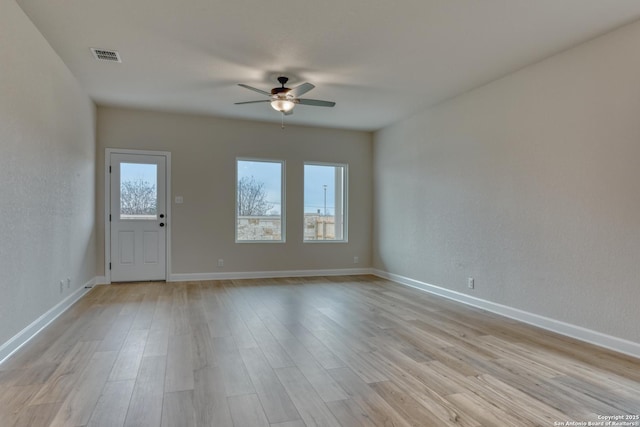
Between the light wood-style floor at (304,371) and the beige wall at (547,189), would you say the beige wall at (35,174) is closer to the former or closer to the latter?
the light wood-style floor at (304,371)

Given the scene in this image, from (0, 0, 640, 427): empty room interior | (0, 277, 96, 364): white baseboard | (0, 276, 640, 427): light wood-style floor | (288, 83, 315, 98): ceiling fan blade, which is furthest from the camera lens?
(288, 83, 315, 98): ceiling fan blade

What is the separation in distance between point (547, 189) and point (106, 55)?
4718mm

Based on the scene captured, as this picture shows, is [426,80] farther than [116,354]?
Yes

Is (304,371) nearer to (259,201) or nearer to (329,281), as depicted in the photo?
(329,281)

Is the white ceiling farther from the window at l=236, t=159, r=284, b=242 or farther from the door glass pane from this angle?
the window at l=236, t=159, r=284, b=242

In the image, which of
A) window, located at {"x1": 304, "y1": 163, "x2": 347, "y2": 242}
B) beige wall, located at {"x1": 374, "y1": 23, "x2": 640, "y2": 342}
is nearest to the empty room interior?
beige wall, located at {"x1": 374, "y1": 23, "x2": 640, "y2": 342}

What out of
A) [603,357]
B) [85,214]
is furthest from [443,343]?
[85,214]

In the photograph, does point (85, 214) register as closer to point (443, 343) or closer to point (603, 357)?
point (443, 343)

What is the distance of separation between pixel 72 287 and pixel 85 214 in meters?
1.10

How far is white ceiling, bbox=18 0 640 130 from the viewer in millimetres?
2898

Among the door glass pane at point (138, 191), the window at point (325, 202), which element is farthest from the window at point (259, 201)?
the door glass pane at point (138, 191)

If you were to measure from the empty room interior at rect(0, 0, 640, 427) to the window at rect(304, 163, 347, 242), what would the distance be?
47.1 inches

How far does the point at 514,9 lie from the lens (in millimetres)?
2883

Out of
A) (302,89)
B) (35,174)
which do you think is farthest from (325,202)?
(35,174)
